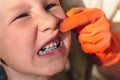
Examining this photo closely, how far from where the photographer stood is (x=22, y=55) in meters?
0.80

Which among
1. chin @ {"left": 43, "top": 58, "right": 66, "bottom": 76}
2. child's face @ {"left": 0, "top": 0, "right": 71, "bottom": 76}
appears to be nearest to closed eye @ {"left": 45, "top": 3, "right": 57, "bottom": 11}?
child's face @ {"left": 0, "top": 0, "right": 71, "bottom": 76}

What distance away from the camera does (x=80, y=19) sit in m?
0.86

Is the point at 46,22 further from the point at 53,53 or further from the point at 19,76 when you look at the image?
the point at 19,76

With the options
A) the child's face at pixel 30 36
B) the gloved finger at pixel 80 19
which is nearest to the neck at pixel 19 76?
the child's face at pixel 30 36

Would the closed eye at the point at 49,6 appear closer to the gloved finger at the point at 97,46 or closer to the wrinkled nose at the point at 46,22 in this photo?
the wrinkled nose at the point at 46,22

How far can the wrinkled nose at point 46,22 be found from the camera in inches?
30.5

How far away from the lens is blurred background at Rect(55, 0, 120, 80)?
3.49 feet

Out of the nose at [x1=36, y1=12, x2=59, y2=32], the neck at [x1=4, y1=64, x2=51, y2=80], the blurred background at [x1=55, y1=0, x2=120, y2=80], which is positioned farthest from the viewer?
the blurred background at [x1=55, y1=0, x2=120, y2=80]

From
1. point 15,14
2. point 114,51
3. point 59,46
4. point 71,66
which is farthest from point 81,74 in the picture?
point 15,14

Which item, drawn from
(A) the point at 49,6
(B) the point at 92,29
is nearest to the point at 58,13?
(A) the point at 49,6

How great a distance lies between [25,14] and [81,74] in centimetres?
39

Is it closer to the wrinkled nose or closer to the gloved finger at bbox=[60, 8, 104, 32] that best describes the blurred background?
the gloved finger at bbox=[60, 8, 104, 32]

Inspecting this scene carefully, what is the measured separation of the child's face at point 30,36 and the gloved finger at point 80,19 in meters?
0.02

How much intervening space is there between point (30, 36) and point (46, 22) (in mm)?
52
